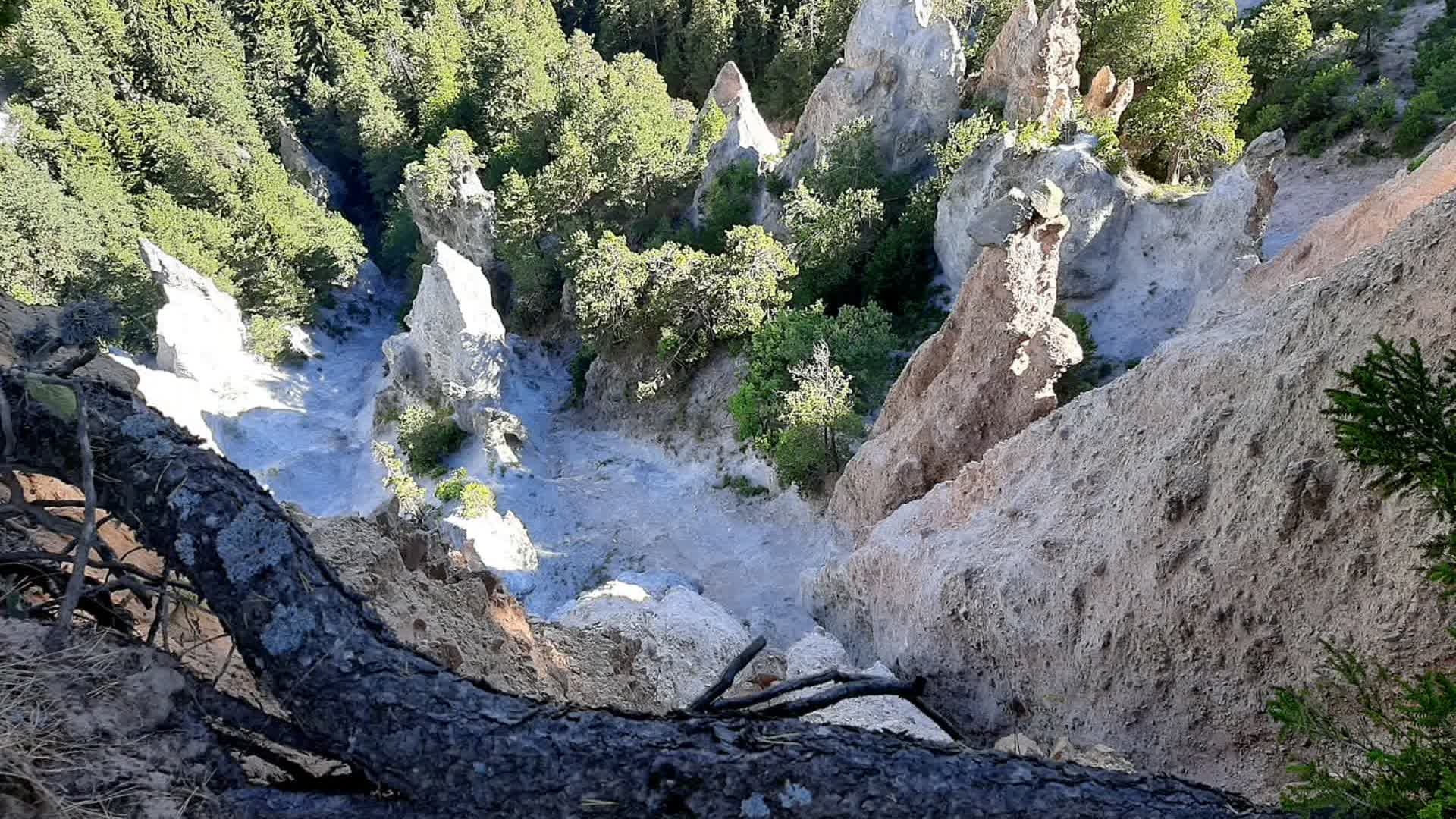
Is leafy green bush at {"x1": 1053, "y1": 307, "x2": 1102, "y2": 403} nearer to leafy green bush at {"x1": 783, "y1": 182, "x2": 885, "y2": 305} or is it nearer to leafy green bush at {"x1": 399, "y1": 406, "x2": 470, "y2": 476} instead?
leafy green bush at {"x1": 783, "y1": 182, "x2": 885, "y2": 305}

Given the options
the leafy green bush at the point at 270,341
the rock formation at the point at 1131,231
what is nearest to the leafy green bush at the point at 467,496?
the rock formation at the point at 1131,231

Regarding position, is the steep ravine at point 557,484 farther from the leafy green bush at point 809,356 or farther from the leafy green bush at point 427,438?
the leafy green bush at point 809,356

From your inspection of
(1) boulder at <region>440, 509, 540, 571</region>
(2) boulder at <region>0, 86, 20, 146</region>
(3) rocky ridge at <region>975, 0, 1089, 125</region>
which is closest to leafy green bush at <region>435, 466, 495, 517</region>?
(1) boulder at <region>440, 509, 540, 571</region>

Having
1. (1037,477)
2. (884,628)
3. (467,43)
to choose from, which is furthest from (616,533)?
(467,43)

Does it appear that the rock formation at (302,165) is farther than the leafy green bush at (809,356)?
Yes

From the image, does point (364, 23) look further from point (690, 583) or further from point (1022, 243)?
point (1022, 243)

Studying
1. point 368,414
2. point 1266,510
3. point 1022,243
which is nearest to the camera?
point 1266,510

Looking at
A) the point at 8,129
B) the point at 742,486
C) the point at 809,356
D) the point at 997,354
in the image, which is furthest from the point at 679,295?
the point at 8,129
